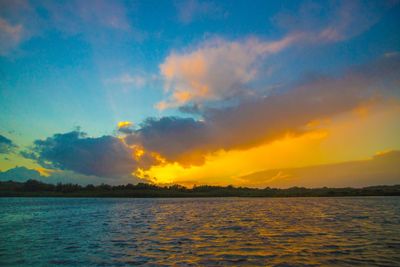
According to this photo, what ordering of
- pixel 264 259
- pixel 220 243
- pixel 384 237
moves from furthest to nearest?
1. pixel 384 237
2. pixel 220 243
3. pixel 264 259

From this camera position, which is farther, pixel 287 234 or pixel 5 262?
pixel 287 234

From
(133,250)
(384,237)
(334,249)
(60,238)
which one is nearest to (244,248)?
(334,249)

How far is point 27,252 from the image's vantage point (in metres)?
22.4

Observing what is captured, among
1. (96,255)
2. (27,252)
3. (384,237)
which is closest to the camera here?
(96,255)

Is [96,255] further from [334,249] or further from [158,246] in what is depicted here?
[334,249]

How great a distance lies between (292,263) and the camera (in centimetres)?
1711

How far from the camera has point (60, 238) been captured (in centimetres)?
2939

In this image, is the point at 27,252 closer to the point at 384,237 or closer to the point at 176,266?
the point at 176,266

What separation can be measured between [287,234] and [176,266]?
15.2 m

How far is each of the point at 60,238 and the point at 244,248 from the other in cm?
1884

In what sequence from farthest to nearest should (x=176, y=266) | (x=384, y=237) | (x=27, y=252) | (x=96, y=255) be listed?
(x=384, y=237) < (x=27, y=252) < (x=96, y=255) < (x=176, y=266)

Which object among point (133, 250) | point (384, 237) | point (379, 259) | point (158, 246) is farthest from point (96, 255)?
point (384, 237)

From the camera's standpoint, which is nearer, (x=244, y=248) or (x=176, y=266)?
(x=176, y=266)

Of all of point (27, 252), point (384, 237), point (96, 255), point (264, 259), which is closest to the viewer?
point (264, 259)
